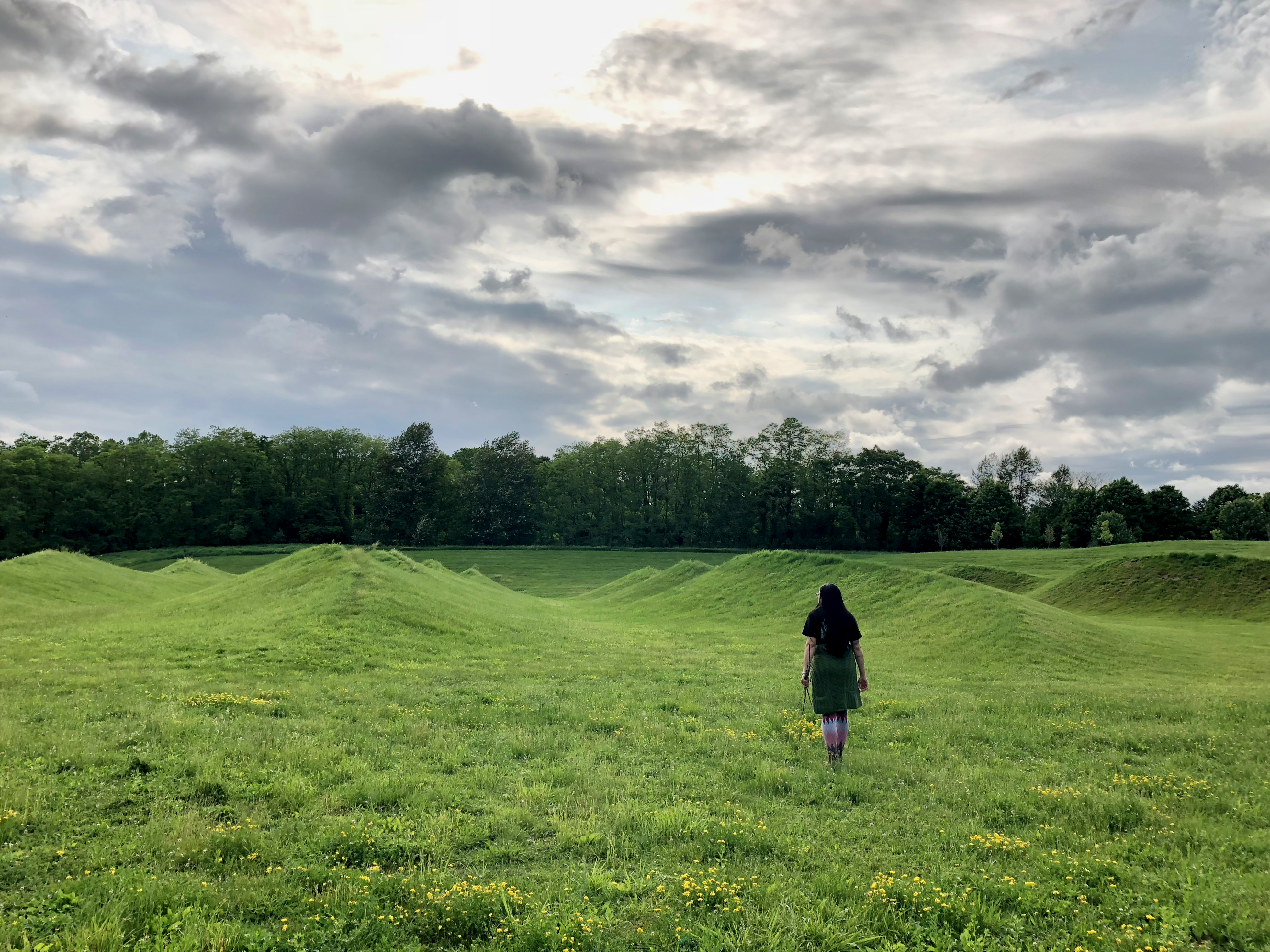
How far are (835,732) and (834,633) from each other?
1.59 m

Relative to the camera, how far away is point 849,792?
10250 mm

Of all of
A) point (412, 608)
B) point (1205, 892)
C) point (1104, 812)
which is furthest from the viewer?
point (412, 608)

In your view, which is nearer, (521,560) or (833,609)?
(833,609)

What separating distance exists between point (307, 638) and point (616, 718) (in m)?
12.6

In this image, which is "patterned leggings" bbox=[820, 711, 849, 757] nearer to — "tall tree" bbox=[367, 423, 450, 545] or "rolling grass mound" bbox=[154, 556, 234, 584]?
"rolling grass mound" bbox=[154, 556, 234, 584]

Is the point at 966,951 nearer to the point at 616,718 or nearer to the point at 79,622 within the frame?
the point at 616,718

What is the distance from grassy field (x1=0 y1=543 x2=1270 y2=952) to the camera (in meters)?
6.65

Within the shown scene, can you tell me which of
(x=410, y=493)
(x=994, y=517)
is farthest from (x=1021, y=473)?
(x=410, y=493)

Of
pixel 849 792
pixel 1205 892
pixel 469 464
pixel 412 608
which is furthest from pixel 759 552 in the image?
pixel 469 464

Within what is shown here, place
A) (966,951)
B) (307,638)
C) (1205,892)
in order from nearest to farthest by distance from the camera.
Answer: (966,951) < (1205,892) < (307,638)

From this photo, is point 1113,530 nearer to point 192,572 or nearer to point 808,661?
point 808,661

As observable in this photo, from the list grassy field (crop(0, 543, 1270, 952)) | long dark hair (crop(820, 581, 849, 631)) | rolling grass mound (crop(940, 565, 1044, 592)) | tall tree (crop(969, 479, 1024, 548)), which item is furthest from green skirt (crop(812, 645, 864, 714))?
tall tree (crop(969, 479, 1024, 548))

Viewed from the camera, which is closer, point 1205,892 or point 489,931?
point 489,931

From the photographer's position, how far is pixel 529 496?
12231cm
